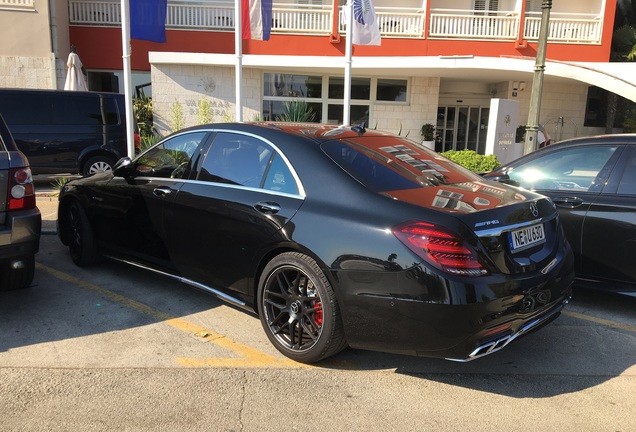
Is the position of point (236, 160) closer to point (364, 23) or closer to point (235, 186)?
point (235, 186)

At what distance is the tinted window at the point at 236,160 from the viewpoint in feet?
13.1

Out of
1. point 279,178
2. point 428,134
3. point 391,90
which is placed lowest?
point 428,134

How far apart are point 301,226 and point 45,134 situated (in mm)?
8995

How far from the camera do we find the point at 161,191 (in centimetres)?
455

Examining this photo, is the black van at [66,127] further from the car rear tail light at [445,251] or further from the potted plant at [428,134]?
the potted plant at [428,134]

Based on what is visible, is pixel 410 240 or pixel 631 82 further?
pixel 631 82

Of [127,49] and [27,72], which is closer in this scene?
[127,49]

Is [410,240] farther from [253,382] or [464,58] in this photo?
[464,58]

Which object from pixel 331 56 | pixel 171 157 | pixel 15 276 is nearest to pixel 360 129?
pixel 171 157

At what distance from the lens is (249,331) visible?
4195 mm

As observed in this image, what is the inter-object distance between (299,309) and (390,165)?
1.24 meters

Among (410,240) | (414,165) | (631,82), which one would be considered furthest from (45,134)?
(631,82)

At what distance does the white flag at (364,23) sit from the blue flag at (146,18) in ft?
13.6

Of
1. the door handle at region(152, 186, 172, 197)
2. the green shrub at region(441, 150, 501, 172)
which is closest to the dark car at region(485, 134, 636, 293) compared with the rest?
the door handle at region(152, 186, 172, 197)
